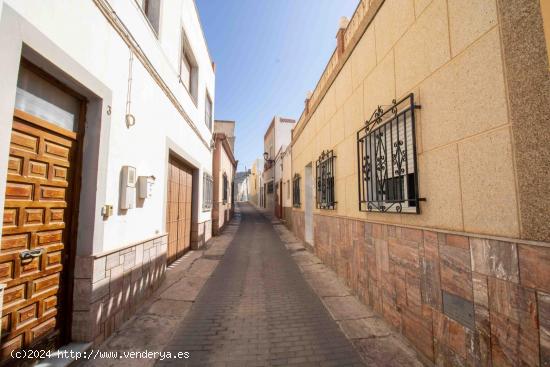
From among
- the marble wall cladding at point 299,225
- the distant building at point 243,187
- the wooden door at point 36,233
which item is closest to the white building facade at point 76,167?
the wooden door at point 36,233

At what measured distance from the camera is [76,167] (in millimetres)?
2824

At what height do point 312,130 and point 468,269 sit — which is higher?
point 312,130

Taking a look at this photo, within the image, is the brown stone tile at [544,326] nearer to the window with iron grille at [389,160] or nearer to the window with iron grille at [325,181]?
the window with iron grille at [389,160]

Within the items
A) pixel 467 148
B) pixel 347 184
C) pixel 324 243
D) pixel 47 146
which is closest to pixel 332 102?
pixel 347 184

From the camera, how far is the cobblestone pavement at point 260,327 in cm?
271

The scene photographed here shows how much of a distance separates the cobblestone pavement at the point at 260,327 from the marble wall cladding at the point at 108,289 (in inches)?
31.2

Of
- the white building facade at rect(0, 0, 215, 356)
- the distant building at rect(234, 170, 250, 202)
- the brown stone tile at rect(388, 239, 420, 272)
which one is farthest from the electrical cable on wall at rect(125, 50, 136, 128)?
the distant building at rect(234, 170, 250, 202)

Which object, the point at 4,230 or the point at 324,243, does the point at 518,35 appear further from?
the point at 324,243

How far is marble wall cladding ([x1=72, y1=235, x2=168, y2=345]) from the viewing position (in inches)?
107

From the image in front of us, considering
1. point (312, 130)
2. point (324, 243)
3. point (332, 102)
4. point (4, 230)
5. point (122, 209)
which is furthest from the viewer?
point (312, 130)

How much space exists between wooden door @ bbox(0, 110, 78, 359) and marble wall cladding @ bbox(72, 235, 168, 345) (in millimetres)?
155

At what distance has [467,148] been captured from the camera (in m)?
2.15

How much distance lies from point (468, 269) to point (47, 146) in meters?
3.91

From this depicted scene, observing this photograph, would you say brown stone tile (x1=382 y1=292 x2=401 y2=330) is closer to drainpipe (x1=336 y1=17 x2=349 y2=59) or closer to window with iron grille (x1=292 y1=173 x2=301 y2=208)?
drainpipe (x1=336 y1=17 x2=349 y2=59)
